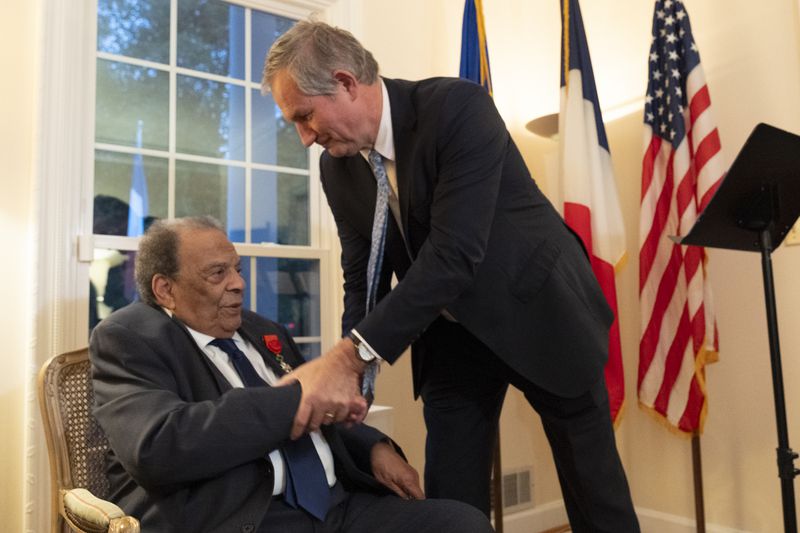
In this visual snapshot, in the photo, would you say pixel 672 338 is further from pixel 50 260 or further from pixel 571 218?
pixel 50 260

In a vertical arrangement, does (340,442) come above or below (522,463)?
above

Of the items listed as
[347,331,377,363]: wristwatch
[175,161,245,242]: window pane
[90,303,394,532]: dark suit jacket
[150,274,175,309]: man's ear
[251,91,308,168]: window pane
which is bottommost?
[90,303,394,532]: dark suit jacket

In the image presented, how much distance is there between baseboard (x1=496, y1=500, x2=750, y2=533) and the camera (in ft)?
8.91

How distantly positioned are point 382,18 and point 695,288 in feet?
5.85

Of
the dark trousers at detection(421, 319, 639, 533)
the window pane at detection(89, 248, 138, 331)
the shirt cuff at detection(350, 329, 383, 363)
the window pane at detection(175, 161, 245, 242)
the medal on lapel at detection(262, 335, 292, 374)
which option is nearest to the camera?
the shirt cuff at detection(350, 329, 383, 363)

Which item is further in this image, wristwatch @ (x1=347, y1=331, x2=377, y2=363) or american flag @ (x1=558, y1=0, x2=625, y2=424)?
american flag @ (x1=558, y1=0, x2=625, y2=424)

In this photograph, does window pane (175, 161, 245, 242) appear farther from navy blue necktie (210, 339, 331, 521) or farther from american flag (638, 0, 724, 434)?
→ american flag (638, 0, 724, 434)

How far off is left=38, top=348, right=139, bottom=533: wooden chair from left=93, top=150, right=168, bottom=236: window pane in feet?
3.02

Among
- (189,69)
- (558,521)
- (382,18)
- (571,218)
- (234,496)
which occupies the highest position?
(382,18)

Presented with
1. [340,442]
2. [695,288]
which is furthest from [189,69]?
[695,288]

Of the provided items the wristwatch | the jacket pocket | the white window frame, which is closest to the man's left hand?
the wristwatch

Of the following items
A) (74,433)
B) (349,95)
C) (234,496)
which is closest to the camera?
(234,496)

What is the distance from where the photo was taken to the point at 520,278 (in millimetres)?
1466

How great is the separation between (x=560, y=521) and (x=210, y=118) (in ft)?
8.00
